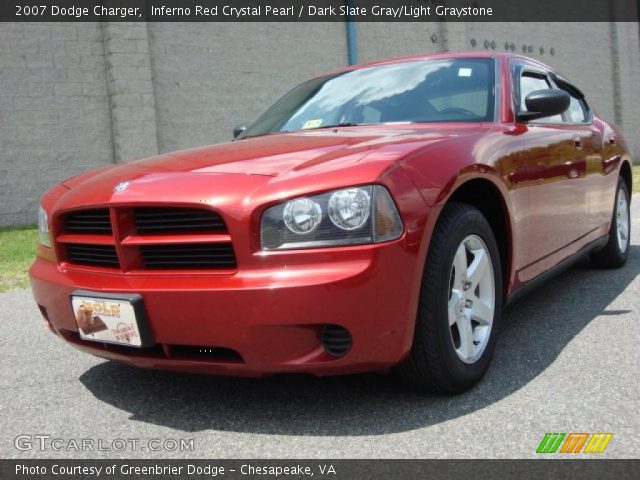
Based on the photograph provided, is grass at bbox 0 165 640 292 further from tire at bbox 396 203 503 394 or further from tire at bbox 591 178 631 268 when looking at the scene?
tire at bbox 591 178 631 268

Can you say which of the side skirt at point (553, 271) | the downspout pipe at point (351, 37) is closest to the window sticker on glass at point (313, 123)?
the side skirt at point (553, 271)

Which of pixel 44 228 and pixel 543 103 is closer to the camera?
pixel 44 228

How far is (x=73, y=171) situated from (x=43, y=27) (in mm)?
2188

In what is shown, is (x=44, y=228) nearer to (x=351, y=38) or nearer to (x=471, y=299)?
(x=471, y=299)

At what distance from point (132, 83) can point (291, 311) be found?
9493mm

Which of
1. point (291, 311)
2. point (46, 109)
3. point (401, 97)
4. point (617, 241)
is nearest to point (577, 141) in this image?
point (401, 97)

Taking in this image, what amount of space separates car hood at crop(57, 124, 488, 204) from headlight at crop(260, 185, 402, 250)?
0.08m

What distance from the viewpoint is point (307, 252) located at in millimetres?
2240

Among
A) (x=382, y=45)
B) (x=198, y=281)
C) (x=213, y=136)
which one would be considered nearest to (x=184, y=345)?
(x=198, y=281)

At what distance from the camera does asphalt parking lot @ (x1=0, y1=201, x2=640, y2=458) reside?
228 centimetres

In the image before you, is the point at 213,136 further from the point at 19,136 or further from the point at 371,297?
the point at 371,297

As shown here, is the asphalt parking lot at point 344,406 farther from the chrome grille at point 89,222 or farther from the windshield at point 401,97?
the windshield at point 401,97

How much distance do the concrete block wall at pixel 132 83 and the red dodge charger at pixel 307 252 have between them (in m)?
7.93

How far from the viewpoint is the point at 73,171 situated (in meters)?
10.6
